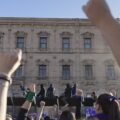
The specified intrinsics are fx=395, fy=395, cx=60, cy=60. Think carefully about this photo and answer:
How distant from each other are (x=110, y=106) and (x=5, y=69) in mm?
1205

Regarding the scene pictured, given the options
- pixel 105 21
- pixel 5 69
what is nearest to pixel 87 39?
pixel 5 69

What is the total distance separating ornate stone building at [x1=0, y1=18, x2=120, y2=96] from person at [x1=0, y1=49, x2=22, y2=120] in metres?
31.5

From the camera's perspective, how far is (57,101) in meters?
18.8

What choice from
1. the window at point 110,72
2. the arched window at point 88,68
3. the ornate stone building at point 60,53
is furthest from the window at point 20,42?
the window at point 110,72

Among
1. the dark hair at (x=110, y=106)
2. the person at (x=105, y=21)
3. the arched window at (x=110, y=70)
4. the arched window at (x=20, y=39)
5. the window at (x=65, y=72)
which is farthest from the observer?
the arched window at (x=20, y=39)

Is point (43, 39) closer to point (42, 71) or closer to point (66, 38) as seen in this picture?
point (66, 38)

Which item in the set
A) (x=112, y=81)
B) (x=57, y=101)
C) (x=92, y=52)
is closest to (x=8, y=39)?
(x=92, y=52)

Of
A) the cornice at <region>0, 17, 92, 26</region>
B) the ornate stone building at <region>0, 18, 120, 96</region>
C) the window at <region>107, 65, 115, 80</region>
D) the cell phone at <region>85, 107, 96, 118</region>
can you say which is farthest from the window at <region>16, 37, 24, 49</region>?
the cell phone at <region>85, 107, 96, 118</region>

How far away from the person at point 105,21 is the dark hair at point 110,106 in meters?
1.29

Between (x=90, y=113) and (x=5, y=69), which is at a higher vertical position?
(x=5, y=69)

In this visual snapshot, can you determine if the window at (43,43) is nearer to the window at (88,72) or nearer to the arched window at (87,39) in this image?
the arched window at (87,39)

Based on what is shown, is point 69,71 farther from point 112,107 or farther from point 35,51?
point 112,107

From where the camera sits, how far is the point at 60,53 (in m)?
35.0

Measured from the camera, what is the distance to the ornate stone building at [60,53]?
33.8 metres
